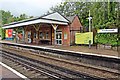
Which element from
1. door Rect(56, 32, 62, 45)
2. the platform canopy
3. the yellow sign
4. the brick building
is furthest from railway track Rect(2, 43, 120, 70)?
door Rect(56, 32, 62, 45)

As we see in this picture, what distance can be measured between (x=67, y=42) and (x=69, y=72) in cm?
1603

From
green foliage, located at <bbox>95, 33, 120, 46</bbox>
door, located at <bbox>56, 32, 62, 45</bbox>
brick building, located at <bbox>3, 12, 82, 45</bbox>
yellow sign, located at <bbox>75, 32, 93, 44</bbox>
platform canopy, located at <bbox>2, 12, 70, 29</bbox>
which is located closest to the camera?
green foliage, located at <bbox>95, 33, 120, 46</bbox>

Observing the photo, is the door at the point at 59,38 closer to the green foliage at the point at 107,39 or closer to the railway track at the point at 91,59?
the green foliage at the point at 107,39

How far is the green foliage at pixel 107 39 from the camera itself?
19636 millimetres

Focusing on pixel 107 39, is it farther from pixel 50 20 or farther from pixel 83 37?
pixel 50 20

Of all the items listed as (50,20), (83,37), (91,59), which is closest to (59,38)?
(50,20)

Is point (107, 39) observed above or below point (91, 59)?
above

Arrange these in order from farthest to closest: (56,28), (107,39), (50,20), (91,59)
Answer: (56,28) → (50,20) → (107,39) → (91,59)

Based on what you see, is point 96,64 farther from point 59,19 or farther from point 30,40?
point 30,40

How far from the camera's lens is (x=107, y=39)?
2056cm

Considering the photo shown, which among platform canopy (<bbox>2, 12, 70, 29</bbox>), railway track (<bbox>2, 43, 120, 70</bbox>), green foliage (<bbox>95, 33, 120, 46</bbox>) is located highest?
platform canopy (<bbox>2, 12, 70, 29</bbox>)

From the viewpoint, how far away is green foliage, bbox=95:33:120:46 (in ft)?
64.4

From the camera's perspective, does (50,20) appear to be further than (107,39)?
Yes

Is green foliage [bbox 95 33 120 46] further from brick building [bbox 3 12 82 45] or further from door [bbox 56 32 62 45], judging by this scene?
door [bbox 56 32 62 45]
